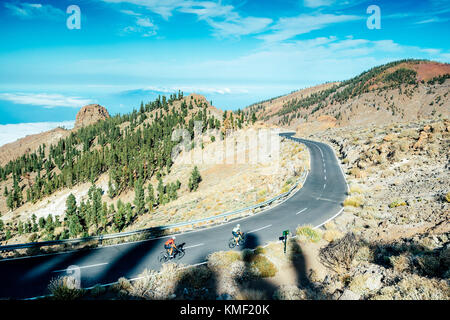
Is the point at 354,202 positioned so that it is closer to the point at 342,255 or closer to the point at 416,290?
the point at 342,255

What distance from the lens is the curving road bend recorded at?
11.0m

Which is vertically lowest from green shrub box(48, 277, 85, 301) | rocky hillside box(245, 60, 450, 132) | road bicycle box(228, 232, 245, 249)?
road bicycle box(228, 232, 245, 249)

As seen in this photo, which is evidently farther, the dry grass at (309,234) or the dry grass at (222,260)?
the dry grass at (309,234)

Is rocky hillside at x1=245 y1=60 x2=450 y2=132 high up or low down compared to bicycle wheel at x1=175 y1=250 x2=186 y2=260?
up

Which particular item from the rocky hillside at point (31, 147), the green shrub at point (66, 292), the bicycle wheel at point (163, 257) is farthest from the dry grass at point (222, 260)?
the rocky hillside at point (31, 147)

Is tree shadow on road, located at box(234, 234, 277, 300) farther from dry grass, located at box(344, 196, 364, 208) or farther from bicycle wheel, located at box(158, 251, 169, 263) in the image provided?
dry grass, located at box(344, 196, 364, 208)

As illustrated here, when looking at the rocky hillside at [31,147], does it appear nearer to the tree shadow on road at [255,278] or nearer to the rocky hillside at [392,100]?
the rocky hillside at [392,100]

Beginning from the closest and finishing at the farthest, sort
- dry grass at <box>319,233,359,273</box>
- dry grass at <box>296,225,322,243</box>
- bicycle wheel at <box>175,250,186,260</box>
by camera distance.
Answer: dry grass at <box>319,233,359,273</box> → bicycle wheel at <box>175,250,186,260</box> → dry grass at <box>296,225,322,243</box>

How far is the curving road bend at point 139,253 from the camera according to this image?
11006mm

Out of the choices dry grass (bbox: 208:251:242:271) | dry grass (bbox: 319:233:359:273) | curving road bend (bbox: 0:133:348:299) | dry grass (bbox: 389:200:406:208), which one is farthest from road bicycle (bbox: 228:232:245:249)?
dry grass (bbox: 389:200:406:208)

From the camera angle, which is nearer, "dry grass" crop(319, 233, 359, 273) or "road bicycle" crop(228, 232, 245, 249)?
"dry grass" crop(319, 233, 359, 273)

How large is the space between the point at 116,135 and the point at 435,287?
398 ft

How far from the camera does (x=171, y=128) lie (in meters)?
Answer: 88.8
